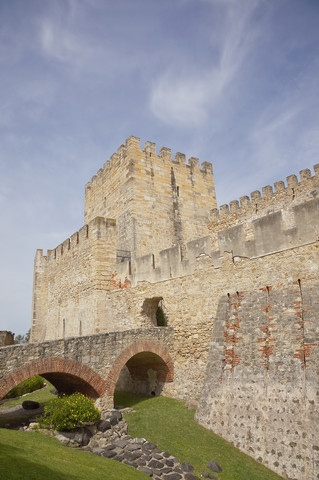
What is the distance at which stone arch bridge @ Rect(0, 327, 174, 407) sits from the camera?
8.80 meters

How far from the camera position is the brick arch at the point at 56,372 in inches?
337

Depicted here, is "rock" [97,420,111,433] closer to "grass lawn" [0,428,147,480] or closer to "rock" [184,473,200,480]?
"grass lawn" [0,428,147,480]

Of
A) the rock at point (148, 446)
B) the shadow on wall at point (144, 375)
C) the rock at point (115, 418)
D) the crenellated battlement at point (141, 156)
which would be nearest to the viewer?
the rock at point (148, 446)

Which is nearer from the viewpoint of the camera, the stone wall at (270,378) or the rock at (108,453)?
the stone wall at (270,378)

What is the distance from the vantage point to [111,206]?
18.5 meters

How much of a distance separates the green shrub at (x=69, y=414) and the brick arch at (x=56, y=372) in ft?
2.77

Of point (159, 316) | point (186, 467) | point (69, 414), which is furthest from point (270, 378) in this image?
point (159, 316)

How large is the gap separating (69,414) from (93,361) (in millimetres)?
1880

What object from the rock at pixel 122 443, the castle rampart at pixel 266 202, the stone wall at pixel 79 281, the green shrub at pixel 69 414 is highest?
the castle rampart at pixel 266 202

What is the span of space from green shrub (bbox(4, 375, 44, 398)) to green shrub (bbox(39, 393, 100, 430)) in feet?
24.6

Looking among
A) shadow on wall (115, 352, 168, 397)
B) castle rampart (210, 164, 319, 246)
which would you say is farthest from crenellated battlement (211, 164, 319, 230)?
shadow on wall (115, 352, 168, 397)

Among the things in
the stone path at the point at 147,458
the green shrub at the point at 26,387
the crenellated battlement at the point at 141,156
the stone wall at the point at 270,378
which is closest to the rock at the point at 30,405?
the green shrub at the point at 26,387

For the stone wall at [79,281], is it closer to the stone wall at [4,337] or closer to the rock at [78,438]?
the stone wall at [4,337]

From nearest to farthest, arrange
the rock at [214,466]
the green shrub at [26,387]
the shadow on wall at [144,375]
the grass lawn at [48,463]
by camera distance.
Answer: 1. the grass lawn at [48,463]
2. the rock at [214,466]
3. the shadow on wall at [144,375]
4. the green shrub at [26,387]
